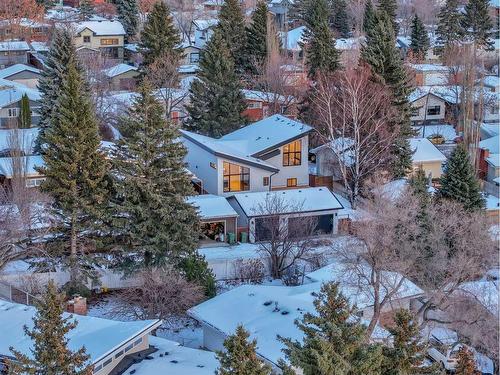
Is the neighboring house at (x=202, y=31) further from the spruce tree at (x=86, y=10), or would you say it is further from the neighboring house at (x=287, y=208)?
the neighboring house at (x=287, y=208)

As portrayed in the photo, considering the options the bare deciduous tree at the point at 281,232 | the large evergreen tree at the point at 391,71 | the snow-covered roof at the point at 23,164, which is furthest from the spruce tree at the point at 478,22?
the snow-covered roof at the point at 23,164

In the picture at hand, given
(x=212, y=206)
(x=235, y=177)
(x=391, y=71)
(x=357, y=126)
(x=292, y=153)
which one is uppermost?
(x=391, y=71)

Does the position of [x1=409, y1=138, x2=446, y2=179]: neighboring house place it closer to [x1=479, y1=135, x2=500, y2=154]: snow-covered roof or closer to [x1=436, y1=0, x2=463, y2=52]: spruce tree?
[x1=479, y1=135, x2=500, y2=154]: snow-covered roof

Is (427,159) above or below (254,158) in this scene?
below

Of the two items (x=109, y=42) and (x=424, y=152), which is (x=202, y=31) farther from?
(x=424, y=152)

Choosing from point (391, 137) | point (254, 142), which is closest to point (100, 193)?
point (254, 142)

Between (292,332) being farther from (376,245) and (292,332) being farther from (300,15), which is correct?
(300,15)

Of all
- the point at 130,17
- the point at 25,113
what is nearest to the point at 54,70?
the point at 25,113
